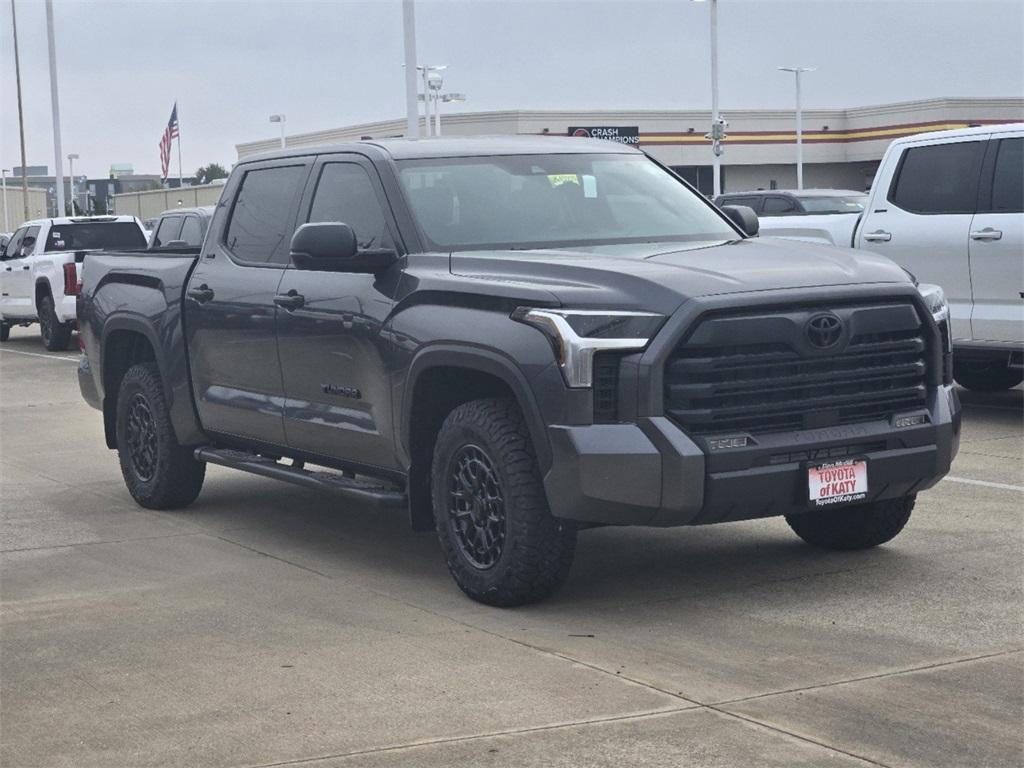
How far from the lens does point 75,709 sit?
5629 millimetres

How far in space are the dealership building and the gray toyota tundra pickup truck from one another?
57784 mm

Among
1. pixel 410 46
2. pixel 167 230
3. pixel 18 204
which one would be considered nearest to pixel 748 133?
pixel 410 46

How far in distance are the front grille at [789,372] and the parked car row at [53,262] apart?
59.9 feet

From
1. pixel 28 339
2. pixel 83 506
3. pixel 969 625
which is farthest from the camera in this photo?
pixel 28 339

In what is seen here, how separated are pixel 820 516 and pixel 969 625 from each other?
1.49 m

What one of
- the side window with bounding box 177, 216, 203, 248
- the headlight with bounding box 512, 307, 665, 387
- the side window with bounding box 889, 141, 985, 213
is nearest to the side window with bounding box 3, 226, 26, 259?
the side window with bounding box 177, 216, 203, 248

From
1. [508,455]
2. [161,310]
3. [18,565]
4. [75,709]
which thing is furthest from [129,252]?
[75,709]

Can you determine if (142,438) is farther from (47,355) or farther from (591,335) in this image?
(47,355)

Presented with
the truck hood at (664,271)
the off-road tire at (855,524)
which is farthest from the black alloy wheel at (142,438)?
the off-road tire at (855,524)

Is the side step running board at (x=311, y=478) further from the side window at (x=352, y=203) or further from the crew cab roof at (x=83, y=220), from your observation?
the crew cab roof at (x=83, y=220)

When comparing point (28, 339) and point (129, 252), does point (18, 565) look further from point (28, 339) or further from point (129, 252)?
point (28, 339)

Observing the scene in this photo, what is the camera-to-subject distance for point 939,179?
1276 cm

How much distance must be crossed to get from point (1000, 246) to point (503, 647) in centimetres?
710

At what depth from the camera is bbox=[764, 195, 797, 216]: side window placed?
25.5 meters
